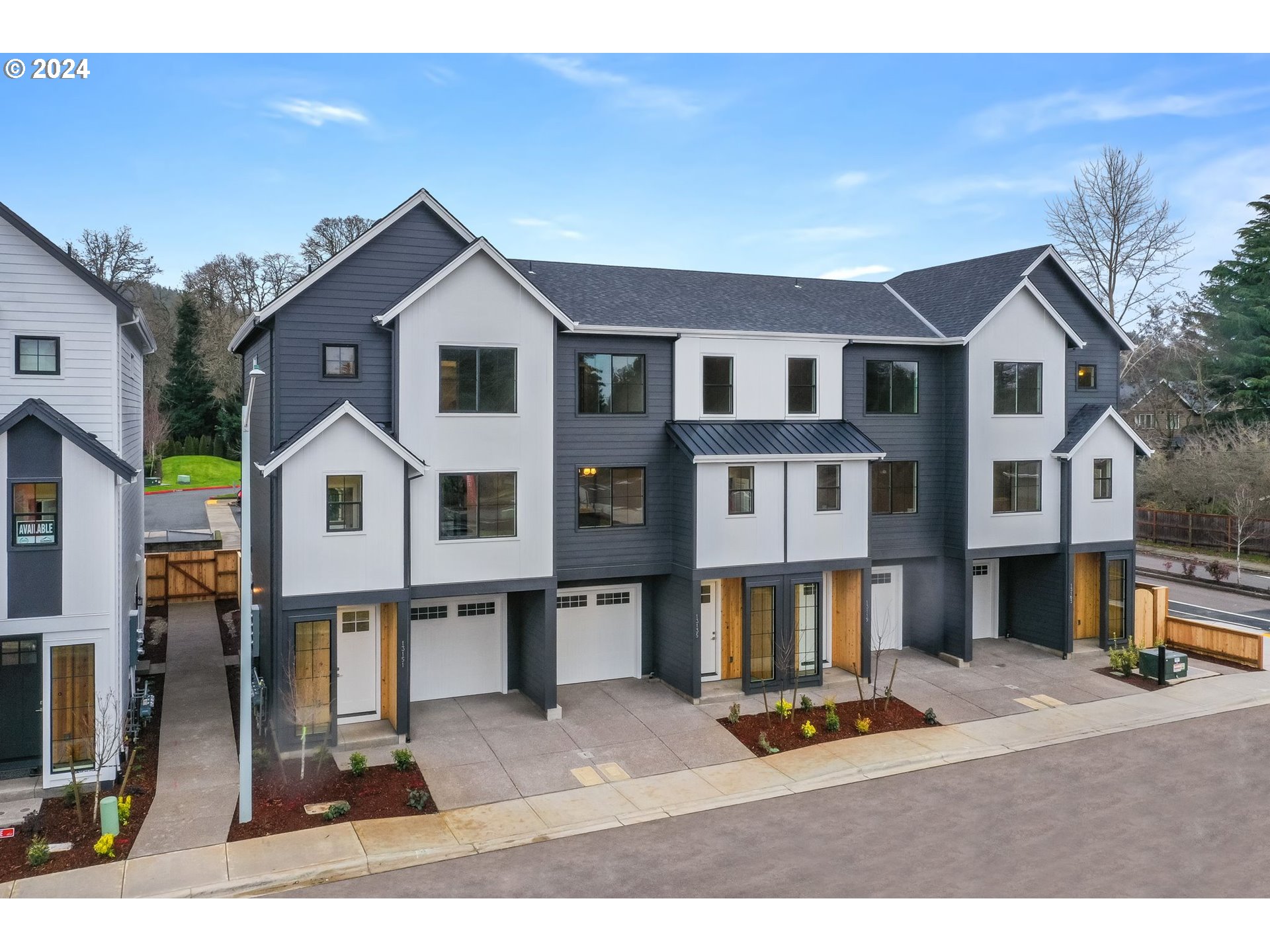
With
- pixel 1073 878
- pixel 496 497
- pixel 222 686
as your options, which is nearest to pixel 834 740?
pixel 1073 878

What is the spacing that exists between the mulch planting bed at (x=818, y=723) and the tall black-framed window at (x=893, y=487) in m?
5.07

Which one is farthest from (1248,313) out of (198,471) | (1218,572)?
(198,471)

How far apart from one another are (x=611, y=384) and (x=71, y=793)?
11989 millimetres

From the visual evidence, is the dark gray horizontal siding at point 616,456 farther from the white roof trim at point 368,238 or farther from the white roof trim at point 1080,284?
the white roof trim at point 1080,284

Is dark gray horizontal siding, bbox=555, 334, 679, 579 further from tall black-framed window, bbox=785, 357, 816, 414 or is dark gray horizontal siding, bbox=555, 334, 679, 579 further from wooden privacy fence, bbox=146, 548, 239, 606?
wooden privacy fence, bbox=146, 548, 239, 606

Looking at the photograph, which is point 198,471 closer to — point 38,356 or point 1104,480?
point 38,356

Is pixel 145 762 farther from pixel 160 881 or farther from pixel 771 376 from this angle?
pixel 771 376

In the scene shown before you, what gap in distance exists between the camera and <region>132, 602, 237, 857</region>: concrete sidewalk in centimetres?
1332

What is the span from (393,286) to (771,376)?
336 inches

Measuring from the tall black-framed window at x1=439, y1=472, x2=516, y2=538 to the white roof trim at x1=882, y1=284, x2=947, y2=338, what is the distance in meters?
11.5

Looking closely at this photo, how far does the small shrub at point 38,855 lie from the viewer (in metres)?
12.1

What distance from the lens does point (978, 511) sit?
22734mm

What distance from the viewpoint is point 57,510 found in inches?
579

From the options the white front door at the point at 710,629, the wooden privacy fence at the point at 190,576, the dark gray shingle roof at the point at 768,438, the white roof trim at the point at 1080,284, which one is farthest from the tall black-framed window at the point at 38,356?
the white roof trim at the point at 1080,284
